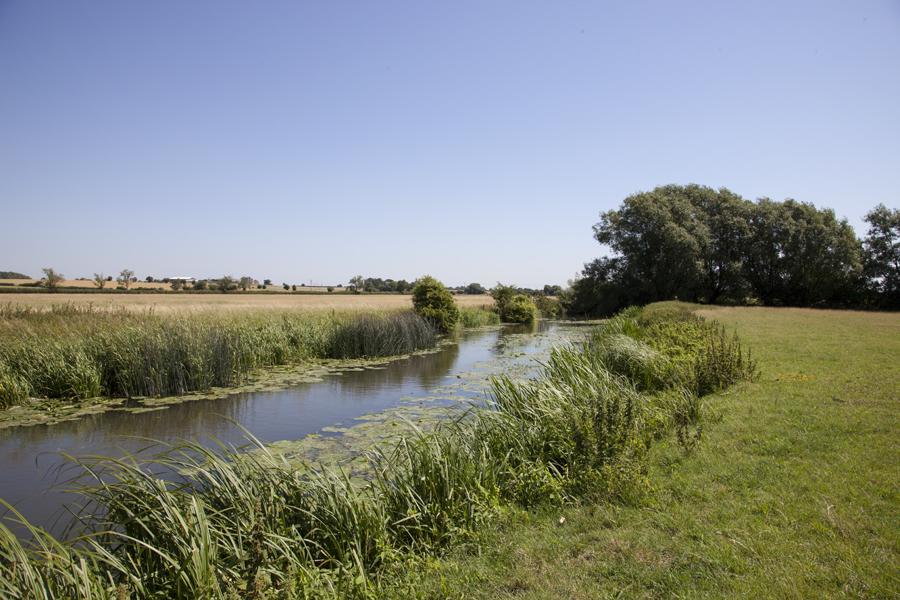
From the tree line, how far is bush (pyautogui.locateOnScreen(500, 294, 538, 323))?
8.04 metres

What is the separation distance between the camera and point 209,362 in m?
13.7

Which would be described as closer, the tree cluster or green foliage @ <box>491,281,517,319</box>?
green foliage @ <box>491,281,517,319</box>

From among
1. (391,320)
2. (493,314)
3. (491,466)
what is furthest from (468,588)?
(493,314)

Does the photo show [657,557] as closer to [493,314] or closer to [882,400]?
[882,400]

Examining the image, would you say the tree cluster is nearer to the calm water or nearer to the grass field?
the grass field

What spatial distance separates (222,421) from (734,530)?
9862mm

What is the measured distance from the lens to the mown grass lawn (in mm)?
3547

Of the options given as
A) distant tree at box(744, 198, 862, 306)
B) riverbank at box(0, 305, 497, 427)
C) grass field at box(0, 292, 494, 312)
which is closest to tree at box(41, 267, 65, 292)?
grass field at box(0, 292, 494, 312)

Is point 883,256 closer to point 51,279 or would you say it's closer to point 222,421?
point 222,421

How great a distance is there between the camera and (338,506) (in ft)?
14.5

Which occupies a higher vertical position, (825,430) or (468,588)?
(825,430)

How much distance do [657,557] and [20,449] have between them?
10.5 meters

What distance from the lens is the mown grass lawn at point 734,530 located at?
11.6 feet

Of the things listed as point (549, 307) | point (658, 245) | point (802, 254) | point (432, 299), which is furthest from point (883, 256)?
point (432, 299)
